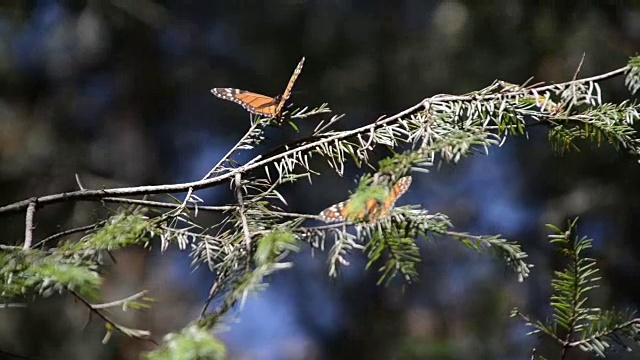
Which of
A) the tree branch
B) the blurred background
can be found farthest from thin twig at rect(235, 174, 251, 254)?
the blurred background

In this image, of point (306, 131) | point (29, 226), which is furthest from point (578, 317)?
point (306, 131)

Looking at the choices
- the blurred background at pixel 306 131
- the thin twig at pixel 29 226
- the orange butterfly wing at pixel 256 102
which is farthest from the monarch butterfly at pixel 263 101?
the blurred background at pixel 306 131

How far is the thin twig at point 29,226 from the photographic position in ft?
1.38

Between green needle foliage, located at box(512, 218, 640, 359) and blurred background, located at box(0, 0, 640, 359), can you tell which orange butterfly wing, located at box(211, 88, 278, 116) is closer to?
green needle foliage, located at box(512, 218, 640, 359)

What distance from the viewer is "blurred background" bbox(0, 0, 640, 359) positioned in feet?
4.73

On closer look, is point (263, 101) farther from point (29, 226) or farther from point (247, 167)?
point (29, 226)

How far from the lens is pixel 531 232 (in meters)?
1.46

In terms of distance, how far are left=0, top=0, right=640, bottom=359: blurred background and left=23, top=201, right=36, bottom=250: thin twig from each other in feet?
3.12

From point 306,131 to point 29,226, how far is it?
3.18ft

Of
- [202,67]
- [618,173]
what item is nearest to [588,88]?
[618,173]

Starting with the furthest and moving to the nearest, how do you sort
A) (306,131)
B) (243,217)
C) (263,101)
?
(306,131), (263,101), (243,217)

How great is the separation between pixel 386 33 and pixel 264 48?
0.30 metres

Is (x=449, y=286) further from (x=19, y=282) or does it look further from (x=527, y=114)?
(x=19, y=282)

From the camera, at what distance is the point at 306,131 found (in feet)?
4.58
